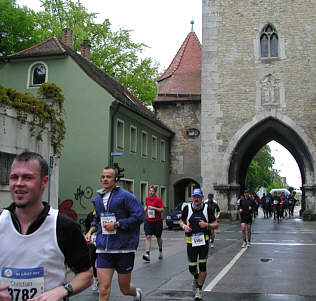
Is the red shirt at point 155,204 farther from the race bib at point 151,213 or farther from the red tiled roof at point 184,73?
the red tiled roof at point 184,73

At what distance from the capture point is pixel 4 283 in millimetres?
2609

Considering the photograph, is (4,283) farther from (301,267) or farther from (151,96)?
(151,96)

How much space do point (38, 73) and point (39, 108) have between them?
11.3 m

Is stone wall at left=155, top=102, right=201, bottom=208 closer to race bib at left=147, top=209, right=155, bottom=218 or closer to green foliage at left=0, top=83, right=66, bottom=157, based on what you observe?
green foliage at left=0, top=83, right=66, bottom=157

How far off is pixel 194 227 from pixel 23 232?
4.99 m

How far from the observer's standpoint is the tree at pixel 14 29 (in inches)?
1076

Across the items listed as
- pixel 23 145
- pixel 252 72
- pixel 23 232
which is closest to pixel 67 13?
pixel 252 72

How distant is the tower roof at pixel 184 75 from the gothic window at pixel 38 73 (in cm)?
1227

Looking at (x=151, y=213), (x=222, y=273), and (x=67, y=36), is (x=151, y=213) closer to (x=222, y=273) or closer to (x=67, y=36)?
(x=222, y=273)

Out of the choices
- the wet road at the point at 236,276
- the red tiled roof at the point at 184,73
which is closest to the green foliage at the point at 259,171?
the red tiled roof at the point at 184,73

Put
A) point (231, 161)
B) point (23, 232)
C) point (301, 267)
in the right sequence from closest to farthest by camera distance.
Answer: point (23, 232) → point (301, 267) → point (231, 161)

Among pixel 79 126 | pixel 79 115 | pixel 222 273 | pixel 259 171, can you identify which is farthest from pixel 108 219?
pixel 259 171

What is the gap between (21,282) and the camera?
2596 millimetres

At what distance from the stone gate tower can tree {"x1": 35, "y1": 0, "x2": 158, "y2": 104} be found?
420 inches
